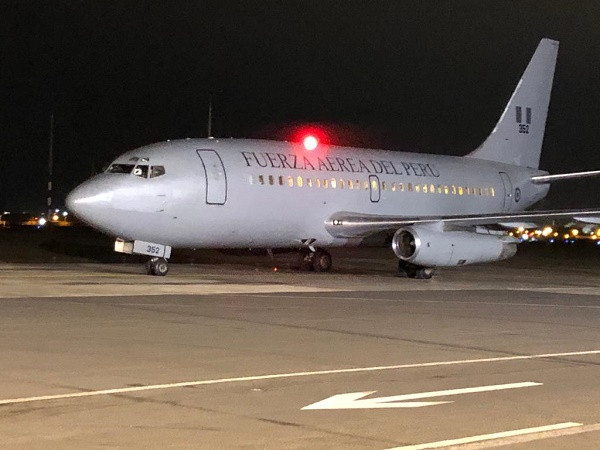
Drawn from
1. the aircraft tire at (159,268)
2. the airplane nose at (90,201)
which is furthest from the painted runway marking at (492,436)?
the aircraft tire at (159,268)

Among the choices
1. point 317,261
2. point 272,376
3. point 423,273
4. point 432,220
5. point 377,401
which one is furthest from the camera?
point 317,261

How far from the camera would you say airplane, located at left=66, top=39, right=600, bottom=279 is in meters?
28.1

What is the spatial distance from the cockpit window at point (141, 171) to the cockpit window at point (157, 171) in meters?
0.15

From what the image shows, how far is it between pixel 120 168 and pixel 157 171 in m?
1.02

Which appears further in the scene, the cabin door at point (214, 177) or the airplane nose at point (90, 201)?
the cabin door at point (214, 177)

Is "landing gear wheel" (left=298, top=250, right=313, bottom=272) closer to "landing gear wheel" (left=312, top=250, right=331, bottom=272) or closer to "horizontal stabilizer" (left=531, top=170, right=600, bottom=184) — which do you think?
"landing gear wheel" (left=312, top=250, right=331, bottom=272)

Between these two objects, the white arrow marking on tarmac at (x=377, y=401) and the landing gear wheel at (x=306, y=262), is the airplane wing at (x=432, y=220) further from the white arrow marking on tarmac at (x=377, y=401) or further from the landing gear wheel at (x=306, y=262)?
the white arrow marking on tarmac at (x=377, y=401)

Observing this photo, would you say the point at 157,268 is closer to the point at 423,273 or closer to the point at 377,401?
the point at 423,273

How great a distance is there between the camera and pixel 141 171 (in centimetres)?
2823

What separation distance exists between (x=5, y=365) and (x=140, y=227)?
16073 millimetres

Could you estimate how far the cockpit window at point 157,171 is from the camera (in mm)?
28233

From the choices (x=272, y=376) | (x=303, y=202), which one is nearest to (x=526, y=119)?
(x=303, y=202)

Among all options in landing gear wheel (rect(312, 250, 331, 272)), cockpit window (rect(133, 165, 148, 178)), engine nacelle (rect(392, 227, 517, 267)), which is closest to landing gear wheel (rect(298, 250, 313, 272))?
landing gear wheel (rect(312, 250, 331, 272))

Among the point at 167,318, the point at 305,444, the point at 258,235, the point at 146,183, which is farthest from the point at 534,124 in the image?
the point at 305,444
